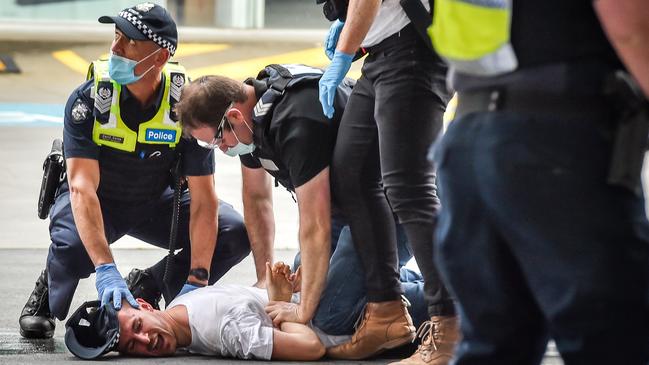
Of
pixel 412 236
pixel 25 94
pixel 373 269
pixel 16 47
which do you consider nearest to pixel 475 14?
pixel 412 236

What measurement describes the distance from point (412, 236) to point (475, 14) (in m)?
1.68

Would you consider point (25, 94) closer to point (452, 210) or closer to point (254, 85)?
point (254, 85)

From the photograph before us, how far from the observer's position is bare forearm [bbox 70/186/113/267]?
4.16 m

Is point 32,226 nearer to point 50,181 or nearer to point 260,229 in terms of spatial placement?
point 50,181

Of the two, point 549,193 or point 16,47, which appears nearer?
point 549,193

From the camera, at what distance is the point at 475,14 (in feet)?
6.53

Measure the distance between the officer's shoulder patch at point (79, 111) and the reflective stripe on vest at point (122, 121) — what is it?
3cm

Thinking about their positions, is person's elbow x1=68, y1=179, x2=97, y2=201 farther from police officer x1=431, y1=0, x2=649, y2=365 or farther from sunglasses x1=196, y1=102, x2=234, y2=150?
police officer x1=431, y1=0, x2=649, y2=365

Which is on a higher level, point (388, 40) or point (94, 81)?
point (388, 40)

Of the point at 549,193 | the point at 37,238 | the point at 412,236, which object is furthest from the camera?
the point at 37,238

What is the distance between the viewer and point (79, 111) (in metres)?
4.29

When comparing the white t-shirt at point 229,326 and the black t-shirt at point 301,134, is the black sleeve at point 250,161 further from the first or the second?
the white t-shirt at point 229,326

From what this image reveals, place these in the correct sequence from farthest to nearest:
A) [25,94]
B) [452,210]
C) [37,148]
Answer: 1. [25,94]
2. [37,148]
3. [452,210]

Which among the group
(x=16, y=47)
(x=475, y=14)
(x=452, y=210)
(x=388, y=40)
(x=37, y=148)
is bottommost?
(x=16, y=47)
